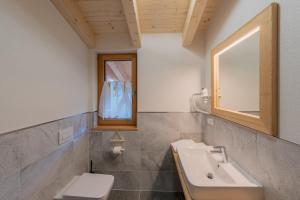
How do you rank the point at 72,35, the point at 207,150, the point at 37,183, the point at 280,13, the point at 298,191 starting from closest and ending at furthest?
the point at 298,191, the point at 280,13, the point at 37,183, the point at 207,150, the point at 72,35

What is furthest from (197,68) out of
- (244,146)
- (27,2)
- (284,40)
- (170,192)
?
(27,2)

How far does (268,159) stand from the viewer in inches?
41.8

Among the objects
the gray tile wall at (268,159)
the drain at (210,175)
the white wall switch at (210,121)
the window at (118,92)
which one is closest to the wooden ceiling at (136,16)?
the window at (118,92)

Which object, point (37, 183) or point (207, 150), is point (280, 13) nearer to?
point (207, 150)

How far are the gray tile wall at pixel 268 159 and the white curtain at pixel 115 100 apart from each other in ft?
4.72

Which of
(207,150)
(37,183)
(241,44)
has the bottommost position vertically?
(37,183)

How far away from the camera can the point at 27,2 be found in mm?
1291

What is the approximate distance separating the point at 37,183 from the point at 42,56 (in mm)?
1010

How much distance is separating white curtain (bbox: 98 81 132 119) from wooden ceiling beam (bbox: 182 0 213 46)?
1016mm

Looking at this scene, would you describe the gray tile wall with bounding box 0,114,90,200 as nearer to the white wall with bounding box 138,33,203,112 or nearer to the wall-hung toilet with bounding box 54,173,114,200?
the wall-hung toilet with bounding box 54,173,114,200

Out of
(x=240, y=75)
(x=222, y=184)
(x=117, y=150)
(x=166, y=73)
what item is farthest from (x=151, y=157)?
(x=240, y=75)

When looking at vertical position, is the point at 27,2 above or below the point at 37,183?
above

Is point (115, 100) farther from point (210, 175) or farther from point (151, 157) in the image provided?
point (210, 175)

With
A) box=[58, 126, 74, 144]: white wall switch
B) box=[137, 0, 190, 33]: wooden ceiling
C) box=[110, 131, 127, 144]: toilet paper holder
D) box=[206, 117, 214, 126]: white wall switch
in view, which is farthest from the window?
box=[206, 117, 214, 126]: white wall switch
